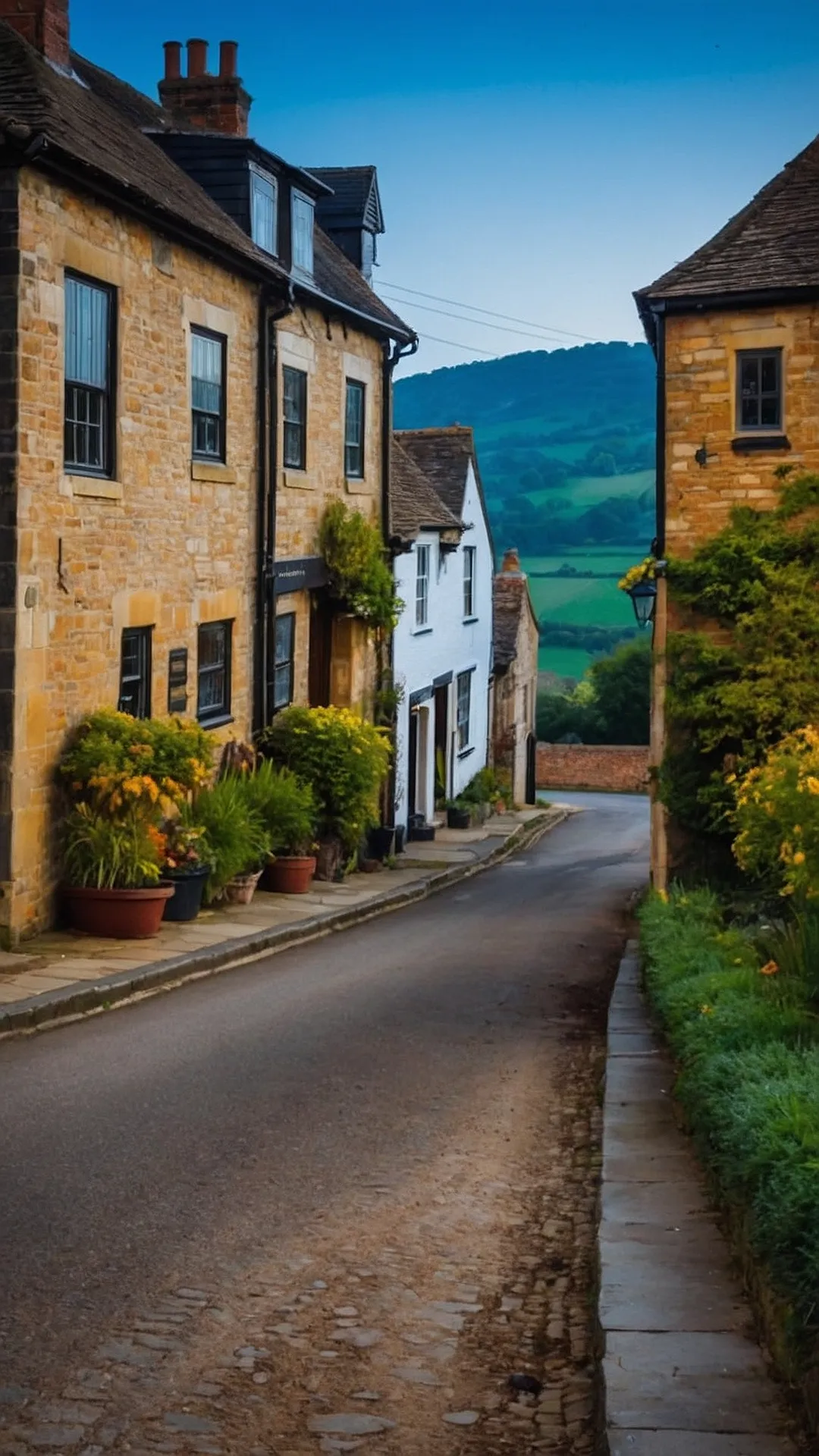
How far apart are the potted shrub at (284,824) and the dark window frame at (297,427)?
14.7 ft

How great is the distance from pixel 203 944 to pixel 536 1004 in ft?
11.3

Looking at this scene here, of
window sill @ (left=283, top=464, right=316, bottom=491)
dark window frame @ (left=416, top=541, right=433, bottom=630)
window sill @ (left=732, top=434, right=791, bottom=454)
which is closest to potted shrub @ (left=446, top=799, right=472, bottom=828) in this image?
dark window frame @ (left=416, top=541, right=433, bottom=630)

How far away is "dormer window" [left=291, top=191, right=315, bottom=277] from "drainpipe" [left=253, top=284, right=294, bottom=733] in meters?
1.73

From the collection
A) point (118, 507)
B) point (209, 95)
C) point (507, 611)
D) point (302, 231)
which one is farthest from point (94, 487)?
point (507, 611)

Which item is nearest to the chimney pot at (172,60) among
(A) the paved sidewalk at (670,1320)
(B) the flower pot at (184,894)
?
(B) the flower pot at (184,894)

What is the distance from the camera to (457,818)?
33.8 meters

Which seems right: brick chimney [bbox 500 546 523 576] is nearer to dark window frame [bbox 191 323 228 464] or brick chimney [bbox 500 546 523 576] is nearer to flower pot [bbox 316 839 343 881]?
Answer: flower pot [bbox 316 839 343 881]

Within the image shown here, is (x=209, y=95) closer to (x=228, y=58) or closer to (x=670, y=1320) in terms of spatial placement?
(x=228, y=58)

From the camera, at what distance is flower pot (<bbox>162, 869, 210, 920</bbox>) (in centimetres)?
1619

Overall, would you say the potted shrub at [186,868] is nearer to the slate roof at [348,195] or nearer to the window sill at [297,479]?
the window sill at [297,479]

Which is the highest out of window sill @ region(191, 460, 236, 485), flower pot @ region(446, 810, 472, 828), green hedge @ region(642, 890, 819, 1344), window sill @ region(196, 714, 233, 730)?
window sill @ region(191, 460, 236, 485)

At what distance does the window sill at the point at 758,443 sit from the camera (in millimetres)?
18078

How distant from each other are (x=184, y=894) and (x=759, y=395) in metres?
8.66

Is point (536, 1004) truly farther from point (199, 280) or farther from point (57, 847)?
point (199, 280)
